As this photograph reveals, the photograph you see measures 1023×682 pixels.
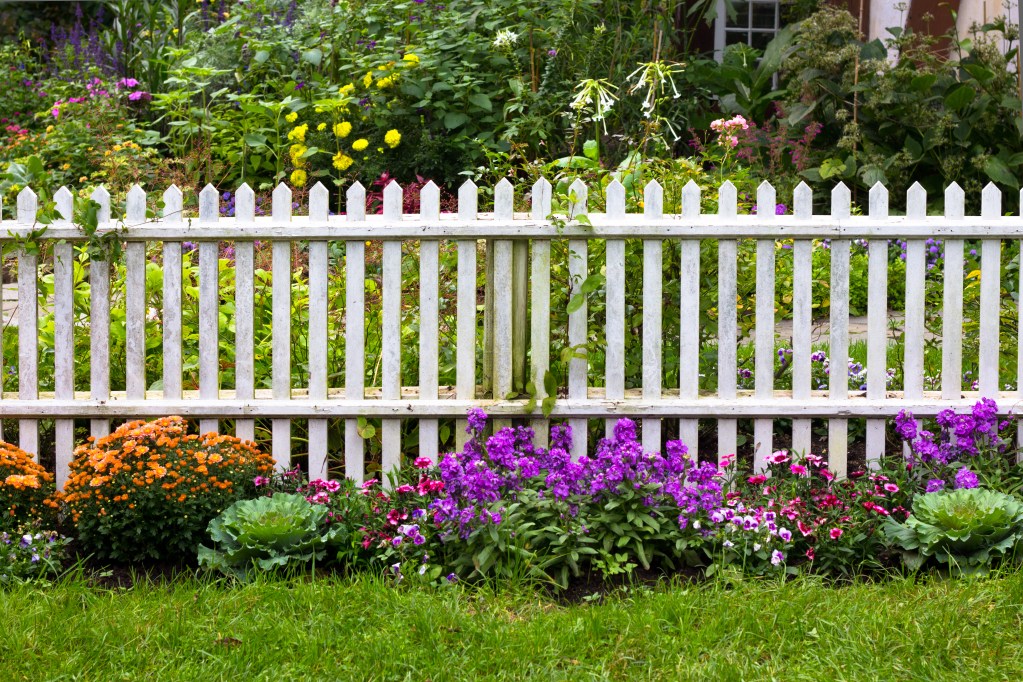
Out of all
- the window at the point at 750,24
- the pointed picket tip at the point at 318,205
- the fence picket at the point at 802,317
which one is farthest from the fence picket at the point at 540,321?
the window at the point at 750,24

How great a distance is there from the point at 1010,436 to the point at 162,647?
289 cm

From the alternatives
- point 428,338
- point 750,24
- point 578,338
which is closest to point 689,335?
point 578,338

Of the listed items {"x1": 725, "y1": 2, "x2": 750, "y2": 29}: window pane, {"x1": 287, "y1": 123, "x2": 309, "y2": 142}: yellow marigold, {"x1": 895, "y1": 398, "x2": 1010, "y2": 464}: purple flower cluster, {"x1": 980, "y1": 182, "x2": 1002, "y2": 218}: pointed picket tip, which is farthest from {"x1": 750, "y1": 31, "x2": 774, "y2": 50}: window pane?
{"x1": 895, "y1": 398, "x2": 1010, "y2": 464}: purple flower cluster

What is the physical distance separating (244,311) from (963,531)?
2400 mm

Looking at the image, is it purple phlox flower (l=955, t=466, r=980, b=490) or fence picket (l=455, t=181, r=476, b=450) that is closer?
purple phlox flower (l=955, t=466, r=980, b=490)

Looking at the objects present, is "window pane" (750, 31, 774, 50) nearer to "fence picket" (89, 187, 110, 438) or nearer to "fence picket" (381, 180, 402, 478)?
"fence picket" (381, 180, 402, 478)

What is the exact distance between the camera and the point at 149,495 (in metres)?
3.84

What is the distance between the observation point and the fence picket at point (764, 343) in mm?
4316

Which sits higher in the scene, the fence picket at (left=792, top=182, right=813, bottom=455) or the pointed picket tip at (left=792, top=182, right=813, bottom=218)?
the pointed picket tip at (left=792, top=182, right=813, bottom=218)

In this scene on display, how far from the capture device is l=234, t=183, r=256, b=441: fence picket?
14.0 ft

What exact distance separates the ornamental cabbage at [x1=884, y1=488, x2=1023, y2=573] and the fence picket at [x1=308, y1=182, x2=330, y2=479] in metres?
1.87

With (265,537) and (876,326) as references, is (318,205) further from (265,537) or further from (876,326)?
(876,326)

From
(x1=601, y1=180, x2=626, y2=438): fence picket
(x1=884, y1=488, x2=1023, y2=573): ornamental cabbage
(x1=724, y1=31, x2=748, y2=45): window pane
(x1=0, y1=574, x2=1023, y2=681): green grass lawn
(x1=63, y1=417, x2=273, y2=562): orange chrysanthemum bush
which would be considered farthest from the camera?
(x1=724, y1=31, x2=748, y2=45): window pane

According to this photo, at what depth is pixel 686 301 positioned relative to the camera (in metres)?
4.36
